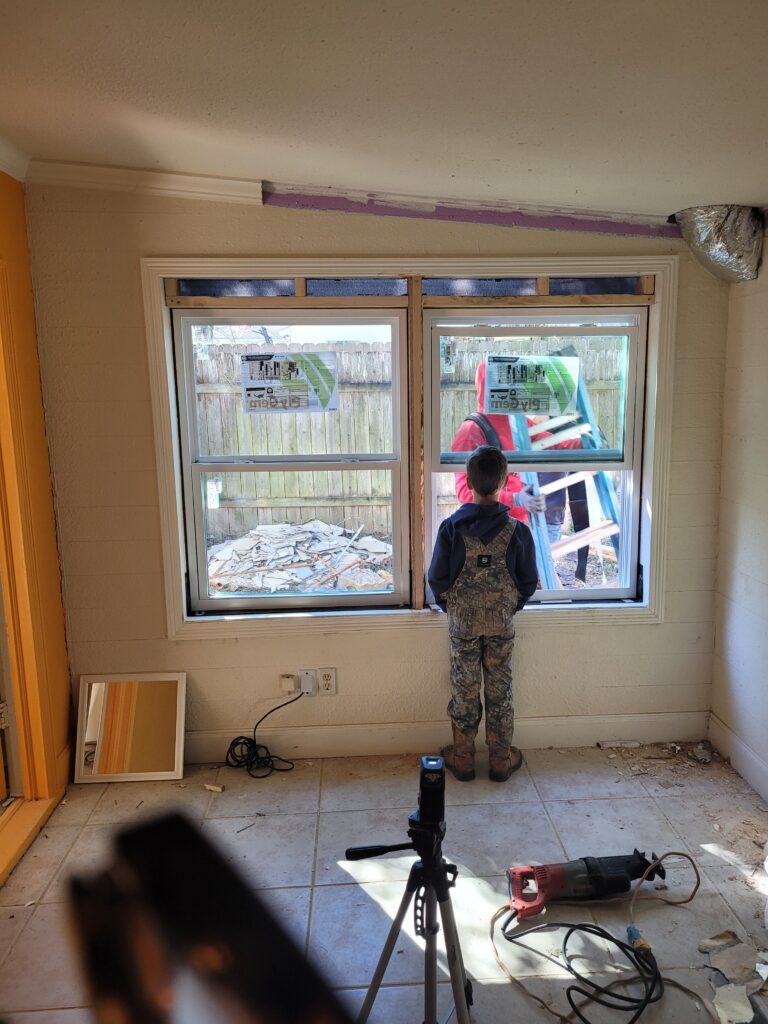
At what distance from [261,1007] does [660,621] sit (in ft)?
6.94

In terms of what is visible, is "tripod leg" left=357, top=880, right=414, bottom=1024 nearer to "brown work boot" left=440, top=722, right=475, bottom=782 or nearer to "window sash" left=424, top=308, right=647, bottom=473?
"brown work boot" left=440, top=722, right=475, bottom=782

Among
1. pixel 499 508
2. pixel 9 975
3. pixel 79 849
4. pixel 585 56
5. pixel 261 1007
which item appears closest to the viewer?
pixel 585 56

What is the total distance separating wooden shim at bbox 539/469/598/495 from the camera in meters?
2.92

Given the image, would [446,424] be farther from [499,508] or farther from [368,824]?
[368,824]

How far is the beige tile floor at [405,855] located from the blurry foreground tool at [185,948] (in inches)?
2.3

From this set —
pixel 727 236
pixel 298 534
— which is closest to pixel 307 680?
pixel 298 534

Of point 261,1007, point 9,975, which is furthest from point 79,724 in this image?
point 261,1007

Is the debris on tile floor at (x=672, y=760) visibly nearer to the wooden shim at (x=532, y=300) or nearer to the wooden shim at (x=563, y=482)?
the wooden shim at (x=563, y=482)

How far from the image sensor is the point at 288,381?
277cm

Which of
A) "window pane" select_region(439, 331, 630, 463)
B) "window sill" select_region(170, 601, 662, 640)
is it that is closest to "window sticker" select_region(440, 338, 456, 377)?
"window pane" select_region(439, 331, 630, 463)

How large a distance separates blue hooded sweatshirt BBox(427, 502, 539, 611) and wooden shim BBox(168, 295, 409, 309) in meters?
0.91

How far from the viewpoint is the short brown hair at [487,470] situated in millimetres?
2541

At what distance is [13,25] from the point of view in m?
1.40

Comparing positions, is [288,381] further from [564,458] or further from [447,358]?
[564,458]
